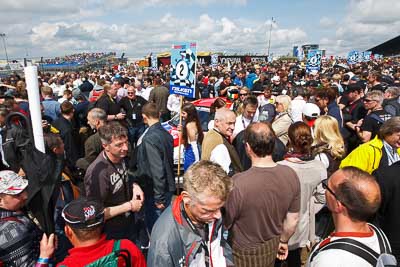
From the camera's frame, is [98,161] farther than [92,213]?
Yes

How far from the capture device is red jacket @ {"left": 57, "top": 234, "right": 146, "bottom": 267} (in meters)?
1.84

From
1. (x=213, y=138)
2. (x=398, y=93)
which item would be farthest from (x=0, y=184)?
(x=398, y=93)

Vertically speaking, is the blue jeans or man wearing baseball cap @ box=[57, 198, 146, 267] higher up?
man wearing baseball cap @ box=[57, 198, 146, 267]

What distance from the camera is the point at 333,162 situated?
12.3 feet

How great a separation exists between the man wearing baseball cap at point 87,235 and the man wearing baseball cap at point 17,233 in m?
0.41

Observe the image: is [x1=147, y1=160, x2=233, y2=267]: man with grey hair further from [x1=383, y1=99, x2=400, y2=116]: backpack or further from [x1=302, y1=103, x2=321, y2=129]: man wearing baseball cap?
[x1=383, y1=99, x2=400, y2=116]: backpack

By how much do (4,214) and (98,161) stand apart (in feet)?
3.81

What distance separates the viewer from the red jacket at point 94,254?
184 cm

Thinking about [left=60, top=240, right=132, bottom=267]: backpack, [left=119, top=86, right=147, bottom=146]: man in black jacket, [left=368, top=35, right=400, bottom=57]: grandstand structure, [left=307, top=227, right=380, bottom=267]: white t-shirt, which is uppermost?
[left=368, top=35, right=400, bottom=57]: grandstand structure

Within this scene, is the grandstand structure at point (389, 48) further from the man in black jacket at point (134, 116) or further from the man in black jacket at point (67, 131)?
the man in black jacket at point (67, 131)

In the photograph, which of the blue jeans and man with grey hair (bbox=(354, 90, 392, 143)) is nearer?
the blue jeans

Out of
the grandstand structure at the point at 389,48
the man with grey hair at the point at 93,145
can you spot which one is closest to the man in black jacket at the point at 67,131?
the man with grey hair at the point at 93,145

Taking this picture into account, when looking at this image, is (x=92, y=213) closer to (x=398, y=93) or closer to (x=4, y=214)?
(x=4, y=214)

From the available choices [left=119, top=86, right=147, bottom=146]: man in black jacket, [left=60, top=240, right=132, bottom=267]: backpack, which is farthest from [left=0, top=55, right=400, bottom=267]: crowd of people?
[left=119, top=86, right=147, bottom=146]: man in black jacket
